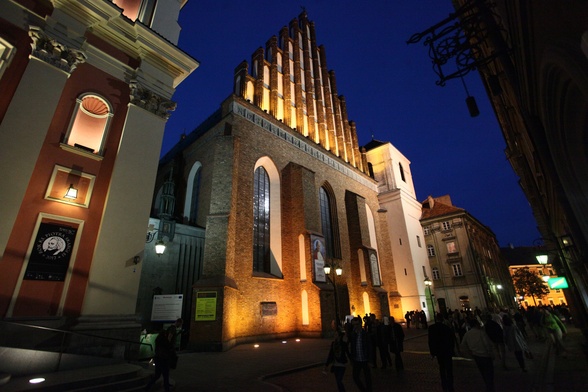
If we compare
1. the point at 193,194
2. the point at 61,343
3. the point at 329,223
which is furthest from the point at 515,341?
the point at 193,194

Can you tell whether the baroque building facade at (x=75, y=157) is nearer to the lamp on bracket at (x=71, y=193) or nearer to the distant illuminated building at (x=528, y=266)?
the lamp on bracket at (x=71, y=193)

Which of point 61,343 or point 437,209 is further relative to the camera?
point 437,209

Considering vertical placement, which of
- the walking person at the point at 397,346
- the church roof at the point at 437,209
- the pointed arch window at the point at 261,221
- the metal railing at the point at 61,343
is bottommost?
the walking person at the point at 397,346

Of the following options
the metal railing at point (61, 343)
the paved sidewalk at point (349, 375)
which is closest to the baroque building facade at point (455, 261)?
the paved sidewalk at point (349, 375)

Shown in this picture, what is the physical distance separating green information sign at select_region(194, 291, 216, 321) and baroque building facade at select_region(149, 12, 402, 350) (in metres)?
0.04

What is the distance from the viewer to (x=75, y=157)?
27.1ft

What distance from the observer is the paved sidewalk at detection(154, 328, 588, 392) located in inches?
237

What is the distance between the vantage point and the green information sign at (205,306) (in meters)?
12.0

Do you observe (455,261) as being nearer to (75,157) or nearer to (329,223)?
(329,223)

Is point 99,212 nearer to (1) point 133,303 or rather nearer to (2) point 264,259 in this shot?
(1) point 133,303

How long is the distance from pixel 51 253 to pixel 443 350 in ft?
30.9

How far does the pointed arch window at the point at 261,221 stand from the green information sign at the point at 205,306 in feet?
13.6

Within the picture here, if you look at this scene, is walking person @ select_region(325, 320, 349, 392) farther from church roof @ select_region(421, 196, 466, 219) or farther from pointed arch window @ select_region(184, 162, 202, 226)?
church roof @ select_region(421, 196, 466, 219)

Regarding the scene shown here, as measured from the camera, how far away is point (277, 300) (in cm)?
1559
